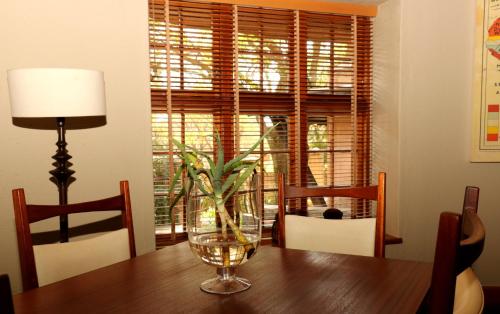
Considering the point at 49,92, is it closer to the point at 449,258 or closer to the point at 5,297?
the point at 5,297

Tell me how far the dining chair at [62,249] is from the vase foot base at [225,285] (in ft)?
1.68

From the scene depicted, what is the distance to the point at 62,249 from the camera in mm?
1536

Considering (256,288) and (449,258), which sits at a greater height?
(449,258)

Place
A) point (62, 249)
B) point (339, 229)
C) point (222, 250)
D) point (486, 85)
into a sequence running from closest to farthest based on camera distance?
point (222, 250) → point (62, 249) → point (339, 229) → point (486, 85)

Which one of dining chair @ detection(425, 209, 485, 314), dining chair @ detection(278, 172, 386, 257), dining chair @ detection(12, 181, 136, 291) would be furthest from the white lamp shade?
dining chair @ detection(425, 209, 485, 314)

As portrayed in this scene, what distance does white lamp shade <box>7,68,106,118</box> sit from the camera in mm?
1915

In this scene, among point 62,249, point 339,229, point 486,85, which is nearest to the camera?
point 62,249

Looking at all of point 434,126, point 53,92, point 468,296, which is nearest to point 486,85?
point 434,126

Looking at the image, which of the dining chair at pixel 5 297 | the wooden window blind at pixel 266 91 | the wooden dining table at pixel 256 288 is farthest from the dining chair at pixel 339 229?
the dining chair at pixel 5 297

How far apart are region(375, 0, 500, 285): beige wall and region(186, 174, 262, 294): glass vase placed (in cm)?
193

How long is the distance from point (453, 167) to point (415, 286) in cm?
200

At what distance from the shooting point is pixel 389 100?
3.04 metres

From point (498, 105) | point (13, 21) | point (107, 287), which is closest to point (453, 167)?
point (498, 105)

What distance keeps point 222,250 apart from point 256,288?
0.14m
